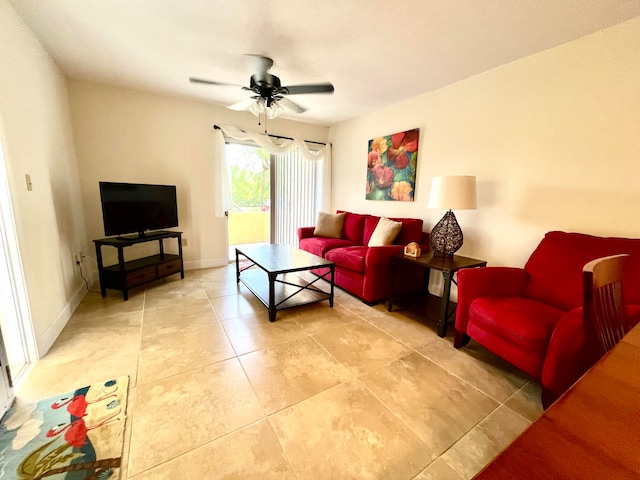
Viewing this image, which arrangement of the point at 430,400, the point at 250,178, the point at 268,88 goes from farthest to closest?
the point at 250,178 → the point at 268,88 → the point at 430,400

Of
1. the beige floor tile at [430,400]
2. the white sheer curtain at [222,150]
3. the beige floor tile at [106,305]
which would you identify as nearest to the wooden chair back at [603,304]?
the beige floor tile at [430,400]

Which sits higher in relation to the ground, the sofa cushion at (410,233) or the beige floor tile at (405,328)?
the sofa cushion at (410,233)

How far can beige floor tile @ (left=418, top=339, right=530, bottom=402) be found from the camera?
63.6 inches

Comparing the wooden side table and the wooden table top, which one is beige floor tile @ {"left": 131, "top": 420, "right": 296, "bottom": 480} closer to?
the wooden table top

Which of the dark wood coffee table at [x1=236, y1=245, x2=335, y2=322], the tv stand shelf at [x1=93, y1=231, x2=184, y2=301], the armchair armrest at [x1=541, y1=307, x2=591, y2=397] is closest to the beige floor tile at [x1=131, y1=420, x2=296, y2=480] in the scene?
the dark wood coffee table at [x1=236, y1=245, x2=335, y2=322]

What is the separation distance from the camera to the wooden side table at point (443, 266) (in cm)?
211

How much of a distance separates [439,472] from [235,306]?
210 centimetres

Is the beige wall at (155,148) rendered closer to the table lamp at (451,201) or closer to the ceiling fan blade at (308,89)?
the ceiling fan blade at (308,89)

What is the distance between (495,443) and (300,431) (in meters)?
0.94

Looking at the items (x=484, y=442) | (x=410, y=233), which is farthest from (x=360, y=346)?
(x=410, y=233)

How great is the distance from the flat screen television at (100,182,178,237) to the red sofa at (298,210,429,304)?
1.85 meters

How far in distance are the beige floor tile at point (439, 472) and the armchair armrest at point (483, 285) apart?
1.03 m

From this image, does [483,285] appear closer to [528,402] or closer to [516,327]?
[516,327]

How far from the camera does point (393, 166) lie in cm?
344
